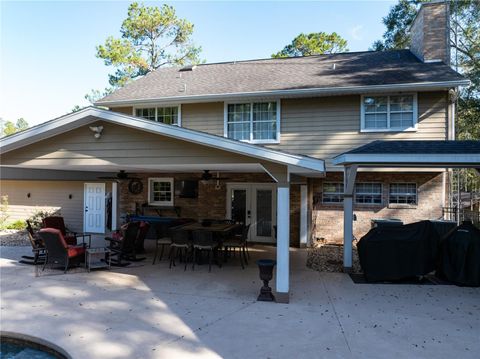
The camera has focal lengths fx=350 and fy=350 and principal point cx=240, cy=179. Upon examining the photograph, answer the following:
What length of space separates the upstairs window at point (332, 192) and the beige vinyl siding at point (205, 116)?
4183mm

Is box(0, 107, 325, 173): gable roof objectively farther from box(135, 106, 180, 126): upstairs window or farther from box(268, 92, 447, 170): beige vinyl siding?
box(135, 106, 180, 126): upstairs window

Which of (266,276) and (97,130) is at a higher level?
(97,130)

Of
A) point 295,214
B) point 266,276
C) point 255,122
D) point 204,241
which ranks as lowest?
point 266,276

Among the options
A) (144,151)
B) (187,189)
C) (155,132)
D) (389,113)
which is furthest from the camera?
(187,189)

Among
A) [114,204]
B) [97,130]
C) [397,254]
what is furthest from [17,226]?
[397,254]

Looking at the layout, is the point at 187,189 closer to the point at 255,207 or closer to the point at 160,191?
the point at 160,191

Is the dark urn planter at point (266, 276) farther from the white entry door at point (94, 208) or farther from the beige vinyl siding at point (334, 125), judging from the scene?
the white entry door at point (94, 208)

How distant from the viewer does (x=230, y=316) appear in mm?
5426

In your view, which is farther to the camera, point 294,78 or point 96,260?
point 294,78

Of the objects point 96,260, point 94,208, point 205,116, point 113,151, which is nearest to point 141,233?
point 96,260

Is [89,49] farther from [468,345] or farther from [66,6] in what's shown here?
[468,345]

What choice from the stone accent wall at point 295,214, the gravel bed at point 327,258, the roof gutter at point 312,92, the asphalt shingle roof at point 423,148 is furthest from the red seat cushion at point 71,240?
the asphalt shingle roof at point 423,148

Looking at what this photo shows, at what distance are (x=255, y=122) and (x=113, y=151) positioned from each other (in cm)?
584

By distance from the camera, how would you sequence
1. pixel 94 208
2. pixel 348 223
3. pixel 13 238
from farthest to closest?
pixel 94 208 < pixel 13 238 < pixel 348 223
